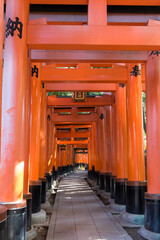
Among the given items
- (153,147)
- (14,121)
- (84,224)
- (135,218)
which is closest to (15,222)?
(14,121)

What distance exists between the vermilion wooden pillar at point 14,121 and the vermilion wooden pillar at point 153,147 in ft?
8.92

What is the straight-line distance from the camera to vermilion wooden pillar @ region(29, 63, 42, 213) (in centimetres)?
739

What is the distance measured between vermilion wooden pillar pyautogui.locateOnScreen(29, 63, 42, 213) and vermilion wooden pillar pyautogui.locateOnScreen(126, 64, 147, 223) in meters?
2.43

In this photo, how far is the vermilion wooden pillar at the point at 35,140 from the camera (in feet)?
24.3

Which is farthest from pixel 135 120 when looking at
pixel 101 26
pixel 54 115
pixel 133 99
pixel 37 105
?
pixel 54 115

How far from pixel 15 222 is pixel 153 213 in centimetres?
287

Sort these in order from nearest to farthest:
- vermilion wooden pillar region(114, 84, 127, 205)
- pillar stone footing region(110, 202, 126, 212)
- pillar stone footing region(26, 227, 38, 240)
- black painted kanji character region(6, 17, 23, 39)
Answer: black painted kanji character region(6, 17, 23, 39) → pillar stone footing region(26, 227, 38, 240) → pillar stone footing region(110, 202, 126, 212) → vermilion wooden pillar region(114, 84, 127, 205)

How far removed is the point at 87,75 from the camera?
8273mm

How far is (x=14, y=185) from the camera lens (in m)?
4.65

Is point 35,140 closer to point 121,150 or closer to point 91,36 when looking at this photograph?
point 121,150

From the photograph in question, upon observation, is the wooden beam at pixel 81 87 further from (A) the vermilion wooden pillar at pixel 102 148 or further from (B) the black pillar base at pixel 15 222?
(B) the black pillar base at pixel 15 222

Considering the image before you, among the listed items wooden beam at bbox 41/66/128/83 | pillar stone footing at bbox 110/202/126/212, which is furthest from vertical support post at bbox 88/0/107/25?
pillar stone footing at bbox 110/202/126/212

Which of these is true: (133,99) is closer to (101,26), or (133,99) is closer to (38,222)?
(101,26)

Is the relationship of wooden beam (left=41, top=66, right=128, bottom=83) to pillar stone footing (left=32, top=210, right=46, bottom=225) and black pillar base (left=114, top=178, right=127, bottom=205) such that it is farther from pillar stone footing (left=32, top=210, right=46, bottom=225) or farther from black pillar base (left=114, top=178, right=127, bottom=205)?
pillar stone footing (left=32, top=210, right=46, bottom=225)
